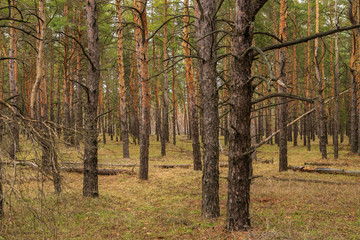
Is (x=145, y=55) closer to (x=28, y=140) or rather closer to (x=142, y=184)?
(x=142, y=184)

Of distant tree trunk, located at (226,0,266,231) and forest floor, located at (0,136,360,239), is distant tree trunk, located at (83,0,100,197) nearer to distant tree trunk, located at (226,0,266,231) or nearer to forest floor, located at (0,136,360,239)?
forest floor, located at (0,136,360,239)

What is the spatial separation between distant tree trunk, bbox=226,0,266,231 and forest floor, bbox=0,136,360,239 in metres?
0.79

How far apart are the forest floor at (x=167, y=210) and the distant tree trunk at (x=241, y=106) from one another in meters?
0.79

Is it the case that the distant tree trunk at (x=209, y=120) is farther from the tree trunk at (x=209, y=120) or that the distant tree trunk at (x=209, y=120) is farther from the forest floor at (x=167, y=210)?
the forest floor at (x=167, y=210)

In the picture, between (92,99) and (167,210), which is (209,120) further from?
(92,99)

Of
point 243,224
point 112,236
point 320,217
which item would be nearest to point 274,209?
point 320,217

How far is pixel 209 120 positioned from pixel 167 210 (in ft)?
8.71

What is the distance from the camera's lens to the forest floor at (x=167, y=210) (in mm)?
4273

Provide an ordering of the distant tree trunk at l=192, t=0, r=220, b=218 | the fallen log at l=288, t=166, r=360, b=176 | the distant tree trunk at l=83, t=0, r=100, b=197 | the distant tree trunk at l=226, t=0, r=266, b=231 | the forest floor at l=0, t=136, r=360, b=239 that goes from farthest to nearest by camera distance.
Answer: the fallen log at l=288, t=166, r=360, b=176 < the distant tree trunk at l=83, t=0, r=100, b=197 < the distant tree trunk at l=192, t=0, r=220, b=218 < the distant tree trunk at l=226, t=0, r=266, b=231 < the forest floor at l=0, t=136, r=360, b=239

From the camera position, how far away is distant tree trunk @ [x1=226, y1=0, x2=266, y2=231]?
4.41 meters

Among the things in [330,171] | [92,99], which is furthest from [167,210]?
[330,171]

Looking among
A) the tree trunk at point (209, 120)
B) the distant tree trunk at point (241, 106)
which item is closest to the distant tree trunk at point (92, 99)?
the tree trunk at point (209, 120)

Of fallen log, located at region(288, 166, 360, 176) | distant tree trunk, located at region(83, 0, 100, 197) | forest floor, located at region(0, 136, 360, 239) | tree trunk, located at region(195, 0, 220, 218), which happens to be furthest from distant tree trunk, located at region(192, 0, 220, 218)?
fallen log, located at region(288, 166, 360, 176)

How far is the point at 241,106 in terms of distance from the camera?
4.41 metres
